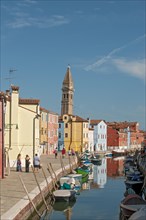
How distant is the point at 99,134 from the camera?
331 feet

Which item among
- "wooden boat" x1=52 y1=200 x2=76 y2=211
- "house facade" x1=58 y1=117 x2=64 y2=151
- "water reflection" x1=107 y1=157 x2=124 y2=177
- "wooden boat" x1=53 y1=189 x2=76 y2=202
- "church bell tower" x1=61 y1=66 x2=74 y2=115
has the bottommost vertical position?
"water reflection" x1=107 y1=157 x2=124 y2=177

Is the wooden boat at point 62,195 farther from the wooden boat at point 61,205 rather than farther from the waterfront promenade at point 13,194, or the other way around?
the waterfront promenade at point 13,194

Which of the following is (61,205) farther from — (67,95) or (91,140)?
(67,95)

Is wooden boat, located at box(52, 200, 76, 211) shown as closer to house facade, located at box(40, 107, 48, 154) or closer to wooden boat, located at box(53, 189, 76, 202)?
wooden boat, located at box(53, 189, 76, 202)

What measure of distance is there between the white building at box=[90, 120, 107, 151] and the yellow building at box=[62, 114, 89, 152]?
541 inches

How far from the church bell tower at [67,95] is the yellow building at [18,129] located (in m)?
81.3

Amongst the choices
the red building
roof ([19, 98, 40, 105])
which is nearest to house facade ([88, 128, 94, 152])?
the red building

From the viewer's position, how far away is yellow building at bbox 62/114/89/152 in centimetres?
8538

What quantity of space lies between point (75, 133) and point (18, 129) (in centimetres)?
5074

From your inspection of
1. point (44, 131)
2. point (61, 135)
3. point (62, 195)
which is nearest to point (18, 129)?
point (62, 195)

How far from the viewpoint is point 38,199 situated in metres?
20.8

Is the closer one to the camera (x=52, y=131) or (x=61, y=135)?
(x=52, y=131)

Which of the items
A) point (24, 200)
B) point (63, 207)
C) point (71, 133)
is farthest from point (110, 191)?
point (71, 133)

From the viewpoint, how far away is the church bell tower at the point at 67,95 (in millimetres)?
117938
